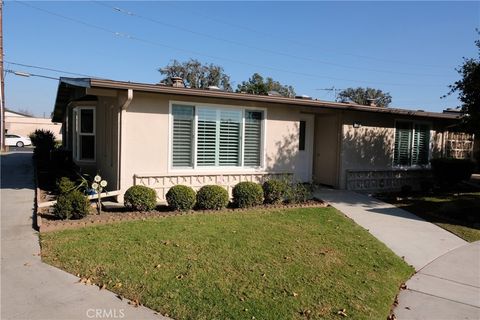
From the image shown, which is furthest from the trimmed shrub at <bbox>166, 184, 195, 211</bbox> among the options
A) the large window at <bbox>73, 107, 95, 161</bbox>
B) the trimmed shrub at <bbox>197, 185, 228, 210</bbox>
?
the large window at <bbox>73, 107, 95, 161</bbox>

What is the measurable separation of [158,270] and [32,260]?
1.82 metres

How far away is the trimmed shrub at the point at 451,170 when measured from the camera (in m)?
13.4

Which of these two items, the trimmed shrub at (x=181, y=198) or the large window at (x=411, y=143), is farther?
the large window at (x=411, y=143)

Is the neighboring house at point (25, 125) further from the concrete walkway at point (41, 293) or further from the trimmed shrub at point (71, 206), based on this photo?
the concrete walkway at point (41, 293)

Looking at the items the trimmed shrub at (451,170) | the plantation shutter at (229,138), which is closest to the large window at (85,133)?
the plantation shutter at (229,138)

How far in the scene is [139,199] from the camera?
8.29m

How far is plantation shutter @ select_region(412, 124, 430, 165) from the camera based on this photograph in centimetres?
1438

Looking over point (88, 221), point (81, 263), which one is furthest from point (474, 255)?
point (88, 221)

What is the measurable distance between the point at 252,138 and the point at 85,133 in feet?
18.3

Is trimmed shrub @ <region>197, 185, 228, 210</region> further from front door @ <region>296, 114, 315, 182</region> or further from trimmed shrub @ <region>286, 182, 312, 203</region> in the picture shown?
front door @ <region>296, 114, 315, 182</region>

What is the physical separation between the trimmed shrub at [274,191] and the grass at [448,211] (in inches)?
125

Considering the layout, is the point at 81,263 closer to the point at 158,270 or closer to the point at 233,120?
the point at 158,270

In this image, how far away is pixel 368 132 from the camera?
13.2 metres

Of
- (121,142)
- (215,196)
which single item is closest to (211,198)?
(215,196)
